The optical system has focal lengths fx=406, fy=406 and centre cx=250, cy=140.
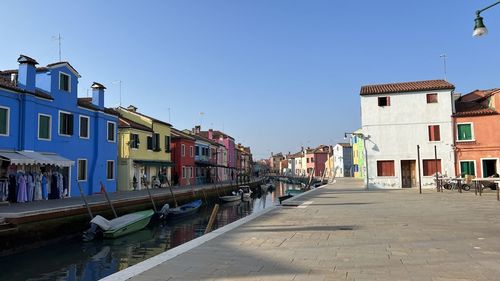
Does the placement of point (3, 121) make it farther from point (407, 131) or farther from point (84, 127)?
point (407, 131)

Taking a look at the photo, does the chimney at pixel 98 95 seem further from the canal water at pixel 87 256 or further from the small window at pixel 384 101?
the small window at pixel 384 101

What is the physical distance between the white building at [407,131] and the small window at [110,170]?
20621mm

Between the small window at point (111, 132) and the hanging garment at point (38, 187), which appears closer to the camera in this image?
the hanging garment at point (38, 187)

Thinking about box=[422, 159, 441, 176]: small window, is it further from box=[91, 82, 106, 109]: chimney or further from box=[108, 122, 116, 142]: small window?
box=[91, 82, 106, 109]: chimney

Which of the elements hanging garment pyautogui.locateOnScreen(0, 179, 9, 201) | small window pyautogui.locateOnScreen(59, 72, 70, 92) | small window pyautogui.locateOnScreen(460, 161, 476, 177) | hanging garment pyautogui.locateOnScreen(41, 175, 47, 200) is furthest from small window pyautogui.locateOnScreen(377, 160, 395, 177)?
hanging garment pyautogui.locateOnScreen(0, 179, 9, 201)

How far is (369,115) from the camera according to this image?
34.3m

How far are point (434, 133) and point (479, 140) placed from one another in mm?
3257

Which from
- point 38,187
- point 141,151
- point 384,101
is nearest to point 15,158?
point 38,187

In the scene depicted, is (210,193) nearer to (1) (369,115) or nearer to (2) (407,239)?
(1) (369,115)

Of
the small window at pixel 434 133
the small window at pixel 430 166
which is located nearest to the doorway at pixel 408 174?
the small window at pixel 430 166

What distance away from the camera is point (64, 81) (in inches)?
1019

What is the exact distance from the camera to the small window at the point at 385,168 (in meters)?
33.8

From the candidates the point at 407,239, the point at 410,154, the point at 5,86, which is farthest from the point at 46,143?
the point at 410,154

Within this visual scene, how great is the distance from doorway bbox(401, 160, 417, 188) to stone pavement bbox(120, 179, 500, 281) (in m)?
21.1
